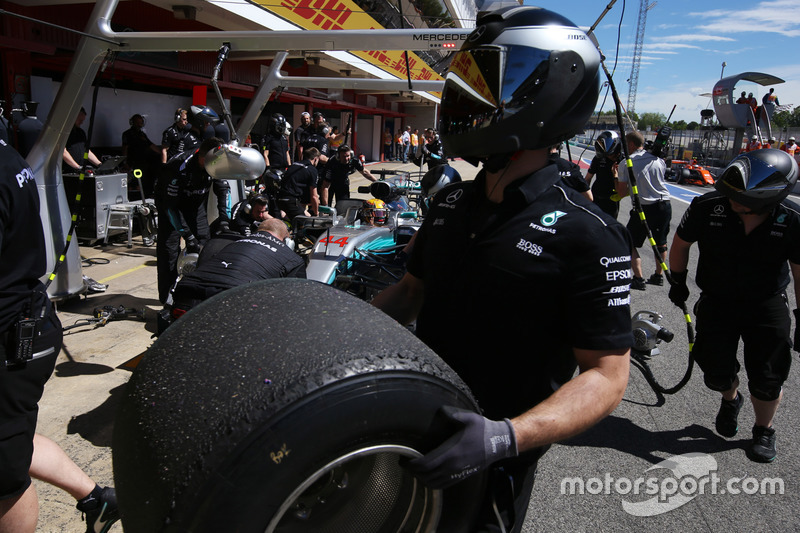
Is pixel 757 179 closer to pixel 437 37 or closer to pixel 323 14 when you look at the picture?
pixel 437 37

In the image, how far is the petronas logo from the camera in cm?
135

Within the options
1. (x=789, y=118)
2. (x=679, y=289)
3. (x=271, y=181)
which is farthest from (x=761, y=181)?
(x=789, y=118)

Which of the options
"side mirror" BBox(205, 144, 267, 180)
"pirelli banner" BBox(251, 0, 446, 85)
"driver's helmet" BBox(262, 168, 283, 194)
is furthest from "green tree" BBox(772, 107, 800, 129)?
"side mirror" BBox(205, 144, 267, 180)

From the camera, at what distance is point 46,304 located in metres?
2.10

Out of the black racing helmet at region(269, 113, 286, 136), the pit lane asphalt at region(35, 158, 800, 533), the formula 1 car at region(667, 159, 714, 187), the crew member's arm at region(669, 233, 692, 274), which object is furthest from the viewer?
the formula 1 car at region(667, 159, 714, 187)

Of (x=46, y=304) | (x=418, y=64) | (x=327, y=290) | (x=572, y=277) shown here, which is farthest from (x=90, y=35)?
(x=418, y=64)

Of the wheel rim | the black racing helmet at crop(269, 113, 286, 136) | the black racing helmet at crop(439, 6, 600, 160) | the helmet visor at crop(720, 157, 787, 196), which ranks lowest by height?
the wheel rim

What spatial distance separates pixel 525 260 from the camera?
1.32 m

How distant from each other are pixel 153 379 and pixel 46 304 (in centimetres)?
134

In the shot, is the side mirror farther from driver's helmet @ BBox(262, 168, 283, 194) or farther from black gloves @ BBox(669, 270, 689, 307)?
black gloves @ BBox(669, 270, 689, 307)

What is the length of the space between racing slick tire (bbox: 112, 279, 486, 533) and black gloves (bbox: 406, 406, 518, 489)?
3 centimetres

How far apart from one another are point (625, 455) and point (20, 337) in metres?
3.36

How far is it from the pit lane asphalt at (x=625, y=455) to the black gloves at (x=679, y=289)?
838 millimetres

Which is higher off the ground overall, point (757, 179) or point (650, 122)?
point (650, 122)
